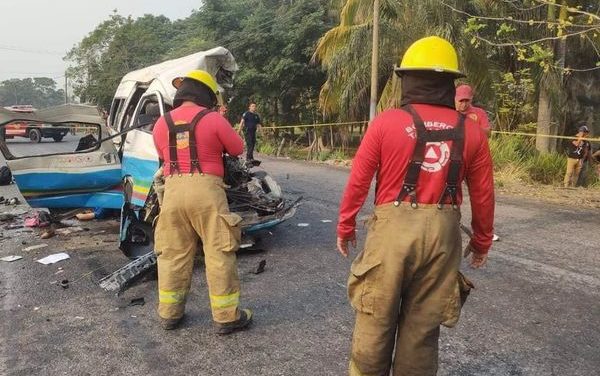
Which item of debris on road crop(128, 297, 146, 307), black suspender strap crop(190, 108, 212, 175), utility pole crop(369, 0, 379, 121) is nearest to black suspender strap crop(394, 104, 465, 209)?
black suspender strap crop(190, 108, 212, 175)

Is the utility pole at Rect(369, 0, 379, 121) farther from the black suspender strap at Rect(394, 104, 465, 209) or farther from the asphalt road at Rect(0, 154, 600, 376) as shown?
the black suspender strap at Rect(394, 104, 465, 209)

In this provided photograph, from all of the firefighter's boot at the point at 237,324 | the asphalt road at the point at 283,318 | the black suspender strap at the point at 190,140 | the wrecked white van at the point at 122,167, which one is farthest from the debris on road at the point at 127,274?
the black suspender strap at the point at 190,140

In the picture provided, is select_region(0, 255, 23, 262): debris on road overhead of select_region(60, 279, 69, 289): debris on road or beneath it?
beneath

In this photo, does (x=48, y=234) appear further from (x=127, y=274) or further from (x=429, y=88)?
(x=429, y=88)

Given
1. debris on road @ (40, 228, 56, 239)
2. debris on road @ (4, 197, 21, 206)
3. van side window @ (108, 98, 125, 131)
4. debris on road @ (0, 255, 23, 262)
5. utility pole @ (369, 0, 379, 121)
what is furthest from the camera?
utility pole @ (369, 0, 379, 121)

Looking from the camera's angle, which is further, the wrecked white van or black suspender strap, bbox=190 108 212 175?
the wrecked white van

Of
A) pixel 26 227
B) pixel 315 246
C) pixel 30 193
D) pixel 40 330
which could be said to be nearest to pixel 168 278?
pixel 40 330

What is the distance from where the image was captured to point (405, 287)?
100 inches

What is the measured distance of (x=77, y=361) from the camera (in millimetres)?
3523

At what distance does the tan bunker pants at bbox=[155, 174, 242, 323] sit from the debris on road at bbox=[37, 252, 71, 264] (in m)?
2.55

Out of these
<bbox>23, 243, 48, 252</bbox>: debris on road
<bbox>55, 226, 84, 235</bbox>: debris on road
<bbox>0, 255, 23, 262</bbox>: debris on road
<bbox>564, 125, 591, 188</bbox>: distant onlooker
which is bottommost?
<bbox>0, 255, 23, 262</bbox>: debris on road

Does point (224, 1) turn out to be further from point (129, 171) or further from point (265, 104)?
point (129, 171)

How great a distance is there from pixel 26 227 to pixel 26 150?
1.59 metres

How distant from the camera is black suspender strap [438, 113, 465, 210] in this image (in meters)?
2.45
